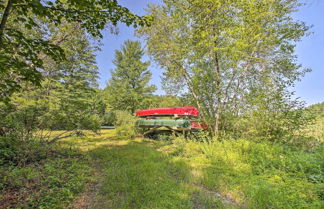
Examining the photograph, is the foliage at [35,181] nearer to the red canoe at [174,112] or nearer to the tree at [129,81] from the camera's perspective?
the red canoe at [174,112]

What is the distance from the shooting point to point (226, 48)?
399 centimetres

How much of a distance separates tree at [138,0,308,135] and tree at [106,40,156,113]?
9.27 meters

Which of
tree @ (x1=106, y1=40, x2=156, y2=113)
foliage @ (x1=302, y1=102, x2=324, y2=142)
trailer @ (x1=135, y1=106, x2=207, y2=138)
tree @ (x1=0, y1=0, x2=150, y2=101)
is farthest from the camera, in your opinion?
tree @ (x1=106, y1=40, x2=156, y2=113)

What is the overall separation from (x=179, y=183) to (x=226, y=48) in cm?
399

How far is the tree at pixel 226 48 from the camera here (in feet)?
13.7

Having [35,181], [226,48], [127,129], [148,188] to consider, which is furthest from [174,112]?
[35,181]

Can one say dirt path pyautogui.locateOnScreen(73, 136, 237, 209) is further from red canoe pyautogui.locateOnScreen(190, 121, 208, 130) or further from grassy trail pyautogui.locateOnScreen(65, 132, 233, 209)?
red canoe pyautogui.locateOnScreen(190, 121, 208, 130)

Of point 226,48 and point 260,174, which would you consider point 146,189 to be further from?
point 226,48

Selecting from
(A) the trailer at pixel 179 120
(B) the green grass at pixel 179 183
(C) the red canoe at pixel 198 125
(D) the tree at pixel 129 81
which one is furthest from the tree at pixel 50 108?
(D) the tree at pixel 129 81

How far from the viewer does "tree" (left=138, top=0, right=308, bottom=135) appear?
418 cm

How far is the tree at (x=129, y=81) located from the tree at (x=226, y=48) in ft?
30.4

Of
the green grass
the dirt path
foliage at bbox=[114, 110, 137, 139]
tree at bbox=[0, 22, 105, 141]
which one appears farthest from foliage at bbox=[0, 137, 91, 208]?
foliage at bbox=[114, 110, 137, 139]

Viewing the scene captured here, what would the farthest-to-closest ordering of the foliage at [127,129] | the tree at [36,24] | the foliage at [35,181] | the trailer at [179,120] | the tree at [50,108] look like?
the foliage at [127,129] < the trailer at [179,120] < the tree at [50,108] < the foliage at [35,181] < the tree at [36,24]

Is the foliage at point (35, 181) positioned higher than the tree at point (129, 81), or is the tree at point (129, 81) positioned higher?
the tree at point (129, 81)
